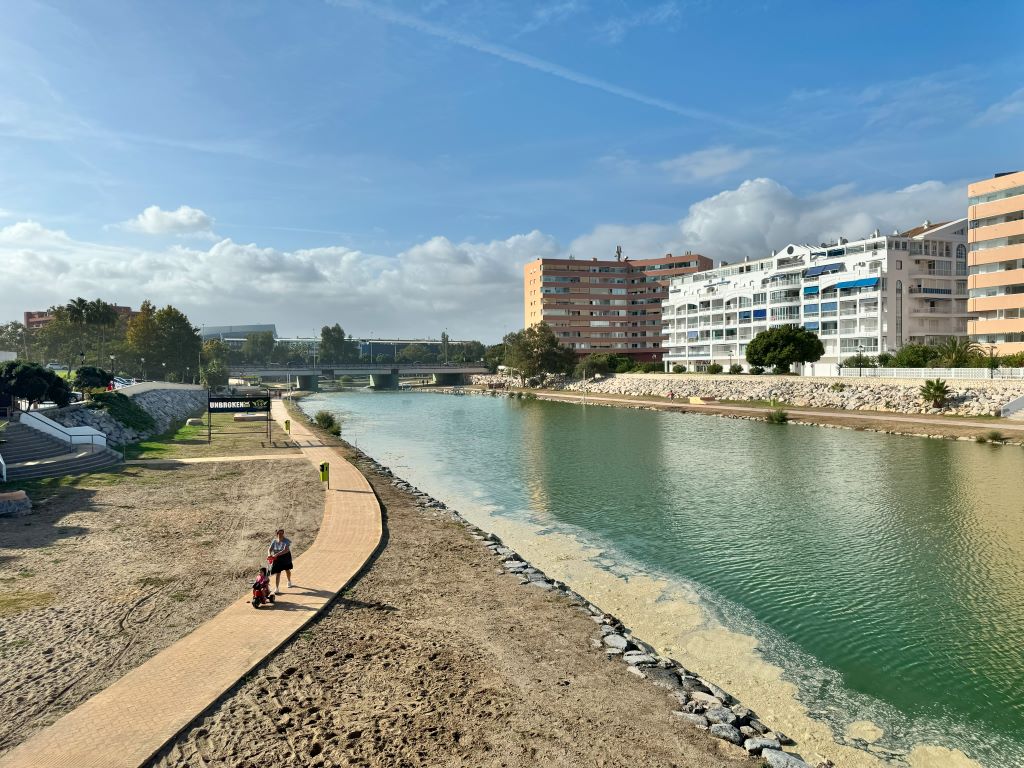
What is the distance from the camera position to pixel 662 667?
12945 millimetres

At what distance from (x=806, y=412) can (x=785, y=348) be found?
1918 centimetres

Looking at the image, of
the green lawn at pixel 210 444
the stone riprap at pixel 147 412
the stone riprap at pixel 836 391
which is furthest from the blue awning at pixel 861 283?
the stone riprap at pixel 147 412

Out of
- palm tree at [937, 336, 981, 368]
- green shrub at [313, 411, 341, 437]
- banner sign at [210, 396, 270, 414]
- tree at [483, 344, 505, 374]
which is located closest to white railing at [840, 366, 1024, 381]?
palm tree at [937, 336, 981, 368]

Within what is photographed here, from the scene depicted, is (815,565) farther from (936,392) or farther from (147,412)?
(147,412)

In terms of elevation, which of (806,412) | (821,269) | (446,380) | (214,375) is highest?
(821,269)

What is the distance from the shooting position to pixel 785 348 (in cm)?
8550

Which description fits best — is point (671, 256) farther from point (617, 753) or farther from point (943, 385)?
point (617, 753)

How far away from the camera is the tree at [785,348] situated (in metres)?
85.5

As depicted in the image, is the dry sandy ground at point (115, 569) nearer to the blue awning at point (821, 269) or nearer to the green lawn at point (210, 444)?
the green lawn at point (210, 444)

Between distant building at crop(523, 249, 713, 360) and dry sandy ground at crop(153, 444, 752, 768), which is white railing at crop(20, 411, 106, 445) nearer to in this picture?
dry sandy ground at crop(153, 444, 752, 768)

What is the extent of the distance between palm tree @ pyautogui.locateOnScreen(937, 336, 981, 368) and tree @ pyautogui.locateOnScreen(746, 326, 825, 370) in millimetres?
19694

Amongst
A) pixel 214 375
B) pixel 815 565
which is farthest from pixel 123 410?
pixel 214 375

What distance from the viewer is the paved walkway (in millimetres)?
51062

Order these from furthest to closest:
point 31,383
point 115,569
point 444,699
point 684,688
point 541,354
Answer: point 541,354
point 31,383
point 115,569
point 684,688
point 444,699
